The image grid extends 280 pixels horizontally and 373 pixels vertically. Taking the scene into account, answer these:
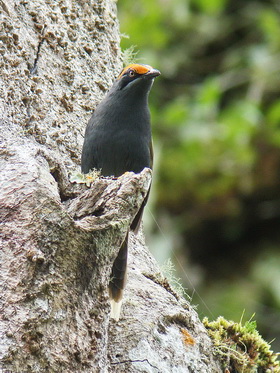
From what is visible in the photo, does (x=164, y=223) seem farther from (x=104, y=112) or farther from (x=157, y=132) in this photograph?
(x=104, y=112)

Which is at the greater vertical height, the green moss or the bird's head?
the bird's head

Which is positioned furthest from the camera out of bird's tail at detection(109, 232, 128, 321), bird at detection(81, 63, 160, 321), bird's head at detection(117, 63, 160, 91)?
bird's head at detection(117, 63, 160, 91)

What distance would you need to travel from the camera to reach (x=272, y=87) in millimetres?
8867

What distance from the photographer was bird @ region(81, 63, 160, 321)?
431cm

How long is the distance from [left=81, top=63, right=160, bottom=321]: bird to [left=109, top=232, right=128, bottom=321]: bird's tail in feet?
1.67

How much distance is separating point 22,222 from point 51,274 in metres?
0.25

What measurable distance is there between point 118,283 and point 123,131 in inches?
53.2

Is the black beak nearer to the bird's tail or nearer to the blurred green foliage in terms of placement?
the bird's tail

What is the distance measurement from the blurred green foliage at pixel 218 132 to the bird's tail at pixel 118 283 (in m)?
4.08

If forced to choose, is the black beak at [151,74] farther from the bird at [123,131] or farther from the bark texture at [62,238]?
the bark texture at [62,238]

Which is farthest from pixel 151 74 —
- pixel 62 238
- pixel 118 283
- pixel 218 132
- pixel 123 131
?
pixel 218 132

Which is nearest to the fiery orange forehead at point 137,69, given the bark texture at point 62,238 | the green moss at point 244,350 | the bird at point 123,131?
the bird at point 123,131

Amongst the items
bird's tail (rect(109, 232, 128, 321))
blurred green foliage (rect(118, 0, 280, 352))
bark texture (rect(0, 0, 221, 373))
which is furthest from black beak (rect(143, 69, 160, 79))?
blurred green foliage (rect(118, 0, 280, 352))

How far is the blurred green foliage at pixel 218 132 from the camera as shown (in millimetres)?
7945
